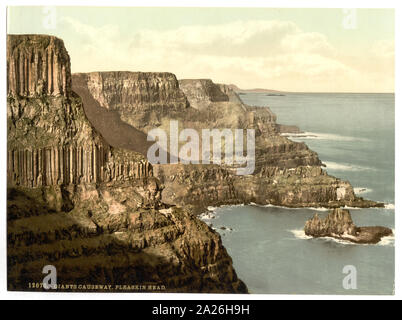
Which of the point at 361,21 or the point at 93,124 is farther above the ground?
the point at 361,21

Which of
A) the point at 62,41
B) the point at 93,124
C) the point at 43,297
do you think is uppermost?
the point at 62,41

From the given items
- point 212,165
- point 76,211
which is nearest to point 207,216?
point 212,165

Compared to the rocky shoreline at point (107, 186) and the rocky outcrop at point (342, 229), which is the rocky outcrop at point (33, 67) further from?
the rocky outcrop at point (342, 229)

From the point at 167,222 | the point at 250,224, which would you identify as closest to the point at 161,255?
the point at 167,222

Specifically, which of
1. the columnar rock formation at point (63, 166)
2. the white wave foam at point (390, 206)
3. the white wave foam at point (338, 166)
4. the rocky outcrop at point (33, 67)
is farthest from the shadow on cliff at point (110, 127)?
the white wave foam at point (390, 206)

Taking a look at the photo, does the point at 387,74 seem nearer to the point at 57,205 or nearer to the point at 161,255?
the point at 161,255

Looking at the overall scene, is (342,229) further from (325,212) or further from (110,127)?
(110,127)
